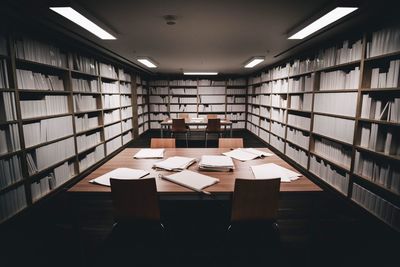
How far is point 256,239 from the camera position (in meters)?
1.92

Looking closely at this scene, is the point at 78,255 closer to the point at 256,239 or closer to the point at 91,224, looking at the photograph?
the point at 91,224

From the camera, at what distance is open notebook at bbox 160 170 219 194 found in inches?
58.0

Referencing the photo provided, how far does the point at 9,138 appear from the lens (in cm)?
222

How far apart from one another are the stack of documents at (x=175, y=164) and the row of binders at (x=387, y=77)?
2152 mm

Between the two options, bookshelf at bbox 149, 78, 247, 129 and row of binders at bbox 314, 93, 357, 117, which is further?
bookshelf at bbox 149, 78, 247, 129

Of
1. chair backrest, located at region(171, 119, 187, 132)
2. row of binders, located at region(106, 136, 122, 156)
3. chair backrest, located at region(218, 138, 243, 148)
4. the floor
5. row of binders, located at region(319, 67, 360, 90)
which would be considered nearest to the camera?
the floor

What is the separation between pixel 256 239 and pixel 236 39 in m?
2.70

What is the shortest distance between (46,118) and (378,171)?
4.11 meters

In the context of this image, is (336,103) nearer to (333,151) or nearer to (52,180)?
(333,151)

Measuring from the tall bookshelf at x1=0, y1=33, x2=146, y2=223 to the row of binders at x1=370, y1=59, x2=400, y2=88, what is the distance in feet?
12.9

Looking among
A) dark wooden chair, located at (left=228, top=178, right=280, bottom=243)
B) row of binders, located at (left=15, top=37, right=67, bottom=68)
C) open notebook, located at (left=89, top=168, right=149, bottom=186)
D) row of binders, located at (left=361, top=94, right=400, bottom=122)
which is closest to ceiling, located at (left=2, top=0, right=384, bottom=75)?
row of binders, located at (left=15, top=37, right=67, bottom=68)

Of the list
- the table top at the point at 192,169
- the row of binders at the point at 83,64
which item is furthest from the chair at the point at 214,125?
the table top at the point at 192,169

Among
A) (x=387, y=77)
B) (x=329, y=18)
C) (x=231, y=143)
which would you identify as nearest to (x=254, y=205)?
(x=231, y=143)

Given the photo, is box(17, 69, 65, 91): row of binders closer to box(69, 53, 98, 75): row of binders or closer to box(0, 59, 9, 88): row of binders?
box(0, 59, 9, 88): row of binders
